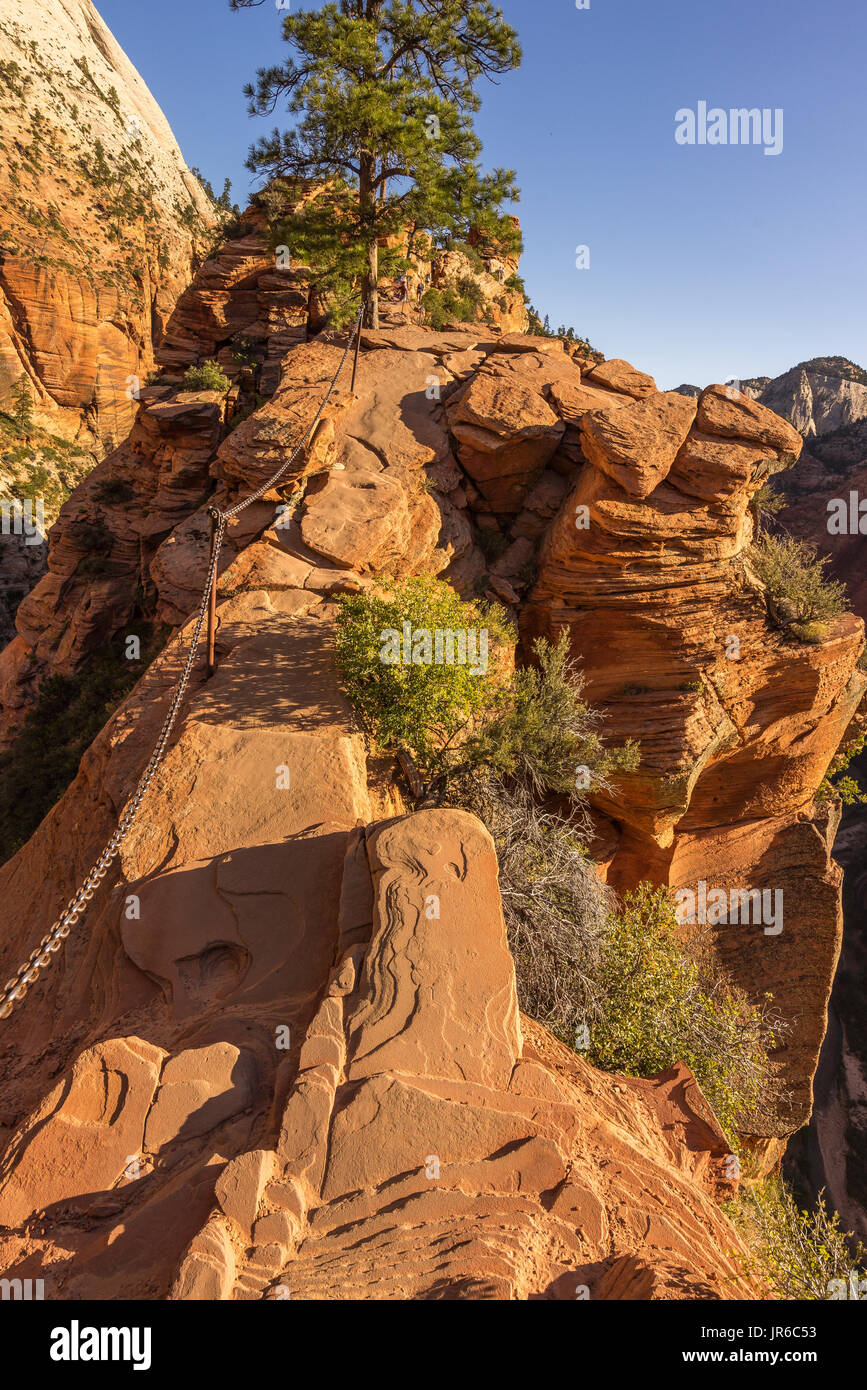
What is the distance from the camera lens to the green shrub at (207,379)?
16.2 meters

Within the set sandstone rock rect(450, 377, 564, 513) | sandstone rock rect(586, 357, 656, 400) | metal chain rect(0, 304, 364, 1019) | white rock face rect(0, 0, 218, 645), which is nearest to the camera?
metal chain rect(0, 304, 364, 1019)

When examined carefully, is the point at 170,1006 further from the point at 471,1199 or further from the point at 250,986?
the point at 471,1199

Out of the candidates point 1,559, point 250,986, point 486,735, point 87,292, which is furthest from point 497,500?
point 87,292

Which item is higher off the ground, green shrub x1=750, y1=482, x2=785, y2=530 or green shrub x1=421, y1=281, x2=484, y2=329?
green shrub x1=421, y1=281, x2=484, y2=329

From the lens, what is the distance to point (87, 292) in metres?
40.8

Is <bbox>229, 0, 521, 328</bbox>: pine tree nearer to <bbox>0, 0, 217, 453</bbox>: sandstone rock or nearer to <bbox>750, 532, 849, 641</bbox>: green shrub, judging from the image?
<bbox>750, 532, 849, 641</bbox>: green shrub

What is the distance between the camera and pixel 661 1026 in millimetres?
6805

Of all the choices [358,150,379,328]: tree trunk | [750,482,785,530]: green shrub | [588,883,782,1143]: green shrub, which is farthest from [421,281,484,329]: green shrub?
[588,883,782,1143]: green shrub

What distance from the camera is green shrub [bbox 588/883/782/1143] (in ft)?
21.5

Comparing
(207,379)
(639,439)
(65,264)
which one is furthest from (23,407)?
(639,439)

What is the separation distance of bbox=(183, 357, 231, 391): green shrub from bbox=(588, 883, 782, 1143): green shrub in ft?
49.9

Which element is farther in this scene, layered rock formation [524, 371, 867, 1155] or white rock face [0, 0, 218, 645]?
white rock face [0, 0, 218, 645]

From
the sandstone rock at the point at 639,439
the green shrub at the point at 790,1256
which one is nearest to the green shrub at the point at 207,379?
the sandstone rock at the point at 639,439

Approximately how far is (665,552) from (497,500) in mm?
3194
